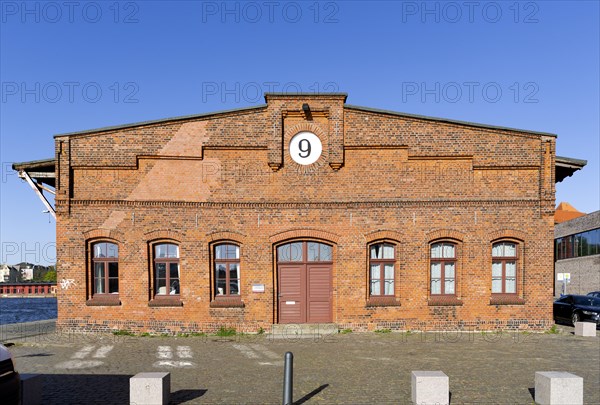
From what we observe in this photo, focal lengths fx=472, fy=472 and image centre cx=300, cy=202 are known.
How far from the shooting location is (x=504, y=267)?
16016 millimetres

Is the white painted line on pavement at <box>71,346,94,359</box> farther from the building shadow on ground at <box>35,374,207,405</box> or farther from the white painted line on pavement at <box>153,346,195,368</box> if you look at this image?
the building shadow on ground at <box>35,374,207,405</box>

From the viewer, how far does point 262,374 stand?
9.97m

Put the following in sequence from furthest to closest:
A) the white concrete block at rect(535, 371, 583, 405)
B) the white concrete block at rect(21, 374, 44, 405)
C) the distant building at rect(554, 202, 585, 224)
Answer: the distant building at rect(554, 202, 585, 224) < the white concrete block at rect(21, 374, 44, 405) < the white concrete block at rect(535, 371, 583, 405)

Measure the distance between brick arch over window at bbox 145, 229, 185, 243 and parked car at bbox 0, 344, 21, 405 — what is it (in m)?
8.94

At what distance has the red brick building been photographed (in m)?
15.5

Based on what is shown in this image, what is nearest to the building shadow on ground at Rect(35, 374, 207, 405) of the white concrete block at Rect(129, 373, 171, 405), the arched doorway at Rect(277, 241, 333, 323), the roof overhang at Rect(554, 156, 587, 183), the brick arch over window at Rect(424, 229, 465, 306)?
the white concrete block at Rect(129, 373, 171, 405)

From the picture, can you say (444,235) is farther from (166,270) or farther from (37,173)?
(37,173)

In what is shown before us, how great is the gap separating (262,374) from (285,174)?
24.5ft

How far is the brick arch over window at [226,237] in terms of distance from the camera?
15617 mm

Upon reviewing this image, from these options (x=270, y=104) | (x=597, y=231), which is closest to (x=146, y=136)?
(x=270, y=104)

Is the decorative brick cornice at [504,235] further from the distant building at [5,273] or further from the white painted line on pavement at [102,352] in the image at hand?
the distant building at [5,273]

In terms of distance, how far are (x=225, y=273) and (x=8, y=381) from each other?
9577 millimetres

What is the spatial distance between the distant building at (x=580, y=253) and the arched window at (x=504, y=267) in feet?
70.1

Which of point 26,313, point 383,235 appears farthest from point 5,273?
point 383,235
